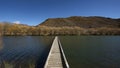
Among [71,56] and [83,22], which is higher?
[83,22]

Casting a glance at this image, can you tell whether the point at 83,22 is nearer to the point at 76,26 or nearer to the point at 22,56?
the point at 76,26

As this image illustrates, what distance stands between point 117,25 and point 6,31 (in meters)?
83.2

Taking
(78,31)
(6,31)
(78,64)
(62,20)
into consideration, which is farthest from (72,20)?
(78,64)

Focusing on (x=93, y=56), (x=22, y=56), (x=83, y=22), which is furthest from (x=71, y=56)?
(x=83, y=22)

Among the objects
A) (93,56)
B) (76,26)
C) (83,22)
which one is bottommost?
(93,56)

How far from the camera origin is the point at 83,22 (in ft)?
405

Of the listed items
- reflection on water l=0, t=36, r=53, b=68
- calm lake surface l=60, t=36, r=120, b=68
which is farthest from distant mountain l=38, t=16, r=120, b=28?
reflection on water l=0, t=36, r=53, b=68

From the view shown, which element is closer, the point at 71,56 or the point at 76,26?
the point at 71,56

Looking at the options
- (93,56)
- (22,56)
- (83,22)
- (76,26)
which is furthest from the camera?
(83,22)

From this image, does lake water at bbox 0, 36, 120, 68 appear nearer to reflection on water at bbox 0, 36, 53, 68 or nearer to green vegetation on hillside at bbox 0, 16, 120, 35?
reflection on water at bbox 0, 36, 53, 68

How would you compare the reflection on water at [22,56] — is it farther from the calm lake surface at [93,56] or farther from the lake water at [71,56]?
the calm lake surface at [93,56]

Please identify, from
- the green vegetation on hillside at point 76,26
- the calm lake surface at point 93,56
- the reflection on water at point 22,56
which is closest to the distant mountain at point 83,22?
the green vegetation on hillside at point 76,26

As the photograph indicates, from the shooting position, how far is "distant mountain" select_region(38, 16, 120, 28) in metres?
116

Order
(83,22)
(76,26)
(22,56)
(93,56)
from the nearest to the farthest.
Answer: (93,56) < (22,56) < (76,26) < (83,22)
